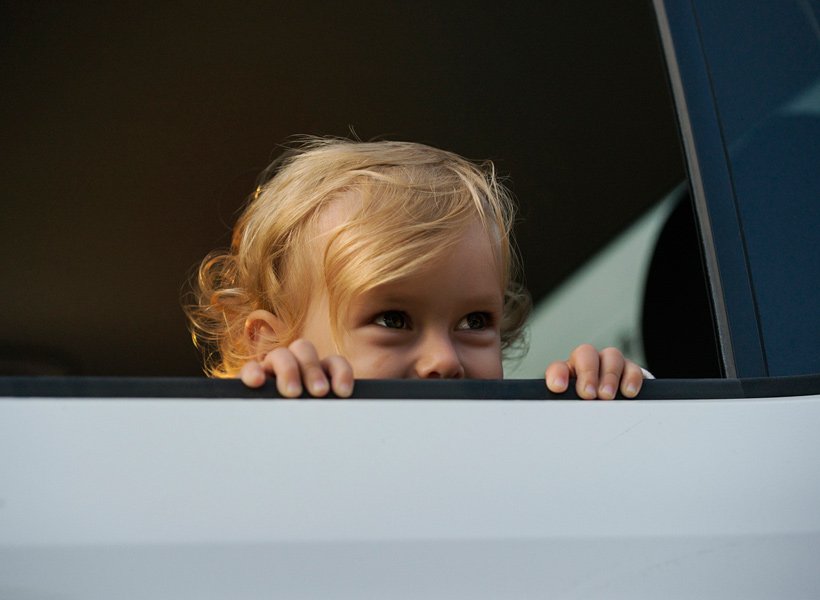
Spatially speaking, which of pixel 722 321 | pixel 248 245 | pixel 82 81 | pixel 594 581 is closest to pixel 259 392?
pixel 594 581

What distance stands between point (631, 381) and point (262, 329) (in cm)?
82

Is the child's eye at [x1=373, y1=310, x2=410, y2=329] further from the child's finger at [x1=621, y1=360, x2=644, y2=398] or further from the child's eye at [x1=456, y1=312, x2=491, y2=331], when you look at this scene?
the child's finger at [x1=621, y1=360, x2=644, y2=398]

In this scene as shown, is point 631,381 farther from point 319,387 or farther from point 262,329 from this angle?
point 262,329

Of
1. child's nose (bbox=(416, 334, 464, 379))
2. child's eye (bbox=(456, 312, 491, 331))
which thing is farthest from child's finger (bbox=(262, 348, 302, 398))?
child's eye (bbox=(456, 312, 491, 331))

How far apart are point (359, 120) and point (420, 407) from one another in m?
1.34

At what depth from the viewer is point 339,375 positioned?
0.76 meters

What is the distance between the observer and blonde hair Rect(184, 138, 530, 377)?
130cm

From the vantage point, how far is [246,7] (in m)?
1.74

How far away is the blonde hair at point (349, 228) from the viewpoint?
130cm

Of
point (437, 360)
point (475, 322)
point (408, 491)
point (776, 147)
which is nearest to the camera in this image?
point (408, 491)

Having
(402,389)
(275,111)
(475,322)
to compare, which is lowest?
(475,322)

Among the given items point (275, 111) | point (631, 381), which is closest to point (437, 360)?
point (631, 381)

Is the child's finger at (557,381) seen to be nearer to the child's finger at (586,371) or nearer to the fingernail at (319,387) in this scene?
the child's finger at (586,371)

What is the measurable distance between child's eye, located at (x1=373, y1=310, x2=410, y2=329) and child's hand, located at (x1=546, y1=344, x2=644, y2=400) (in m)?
0.37
